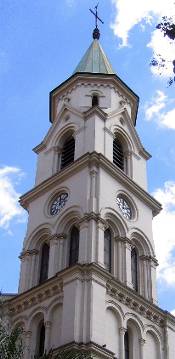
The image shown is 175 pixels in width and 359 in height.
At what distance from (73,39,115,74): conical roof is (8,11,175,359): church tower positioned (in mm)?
184

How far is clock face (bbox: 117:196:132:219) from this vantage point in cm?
3731

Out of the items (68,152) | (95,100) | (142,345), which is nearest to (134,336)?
(142,345)

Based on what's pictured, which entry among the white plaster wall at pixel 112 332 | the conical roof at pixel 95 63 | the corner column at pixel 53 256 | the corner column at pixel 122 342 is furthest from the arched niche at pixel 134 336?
the conical roof at pixel 95 63

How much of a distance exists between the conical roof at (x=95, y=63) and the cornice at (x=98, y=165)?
383 inches

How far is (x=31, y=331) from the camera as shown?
32812 mm

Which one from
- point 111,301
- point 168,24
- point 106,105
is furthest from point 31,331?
point 168,24

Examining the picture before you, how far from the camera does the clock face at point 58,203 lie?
3738 centimetres

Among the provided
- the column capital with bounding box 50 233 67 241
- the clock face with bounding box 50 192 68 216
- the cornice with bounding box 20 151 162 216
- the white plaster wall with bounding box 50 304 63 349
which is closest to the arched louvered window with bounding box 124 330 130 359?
the white plaster wall with bounding box 50 304 63 349

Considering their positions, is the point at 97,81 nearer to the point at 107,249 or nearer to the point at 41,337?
the point at 107,249

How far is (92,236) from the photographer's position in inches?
1323

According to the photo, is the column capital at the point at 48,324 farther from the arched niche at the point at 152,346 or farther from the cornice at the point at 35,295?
the arched niche at the point at 152,346

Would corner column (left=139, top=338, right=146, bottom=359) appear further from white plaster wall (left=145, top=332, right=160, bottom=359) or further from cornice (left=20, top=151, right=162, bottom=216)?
cornice (left=20, top=151, right=162, bottom=216)

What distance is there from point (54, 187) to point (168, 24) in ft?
77.7

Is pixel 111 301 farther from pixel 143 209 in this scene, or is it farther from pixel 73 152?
pixel 73 152
